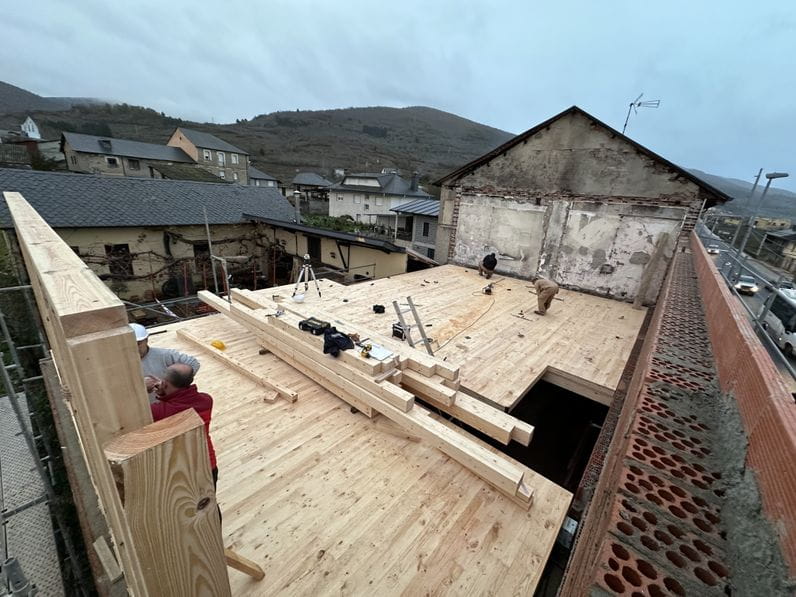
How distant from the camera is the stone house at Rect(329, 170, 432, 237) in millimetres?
37781

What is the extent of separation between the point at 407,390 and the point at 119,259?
15.5 metres

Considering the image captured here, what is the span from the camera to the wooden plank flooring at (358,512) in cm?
271

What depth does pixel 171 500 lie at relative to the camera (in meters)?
1.10

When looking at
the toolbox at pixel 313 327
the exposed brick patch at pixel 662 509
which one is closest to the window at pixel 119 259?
the toolbox at pixel 313 327

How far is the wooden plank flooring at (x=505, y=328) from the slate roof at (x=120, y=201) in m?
10.7

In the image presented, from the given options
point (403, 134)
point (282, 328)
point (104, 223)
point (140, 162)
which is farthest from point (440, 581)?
point (403, 134)

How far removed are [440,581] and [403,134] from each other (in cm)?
12706

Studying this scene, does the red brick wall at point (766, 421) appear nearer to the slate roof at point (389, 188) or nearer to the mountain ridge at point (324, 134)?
the slate roof at point (389, 188)

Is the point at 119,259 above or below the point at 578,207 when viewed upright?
below

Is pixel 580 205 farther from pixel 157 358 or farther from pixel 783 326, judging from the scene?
pixel 157 358

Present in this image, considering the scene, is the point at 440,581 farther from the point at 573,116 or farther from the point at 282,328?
the point at 573,116

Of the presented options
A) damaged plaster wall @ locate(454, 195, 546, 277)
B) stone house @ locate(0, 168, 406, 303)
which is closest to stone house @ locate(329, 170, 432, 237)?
stone house @ locate(0, 168, 406, 303)

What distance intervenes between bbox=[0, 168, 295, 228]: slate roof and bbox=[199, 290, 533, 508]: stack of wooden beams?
1270 centimetres

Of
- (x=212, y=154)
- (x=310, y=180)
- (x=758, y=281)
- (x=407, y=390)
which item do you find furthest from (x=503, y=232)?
(x=212, y=154)
